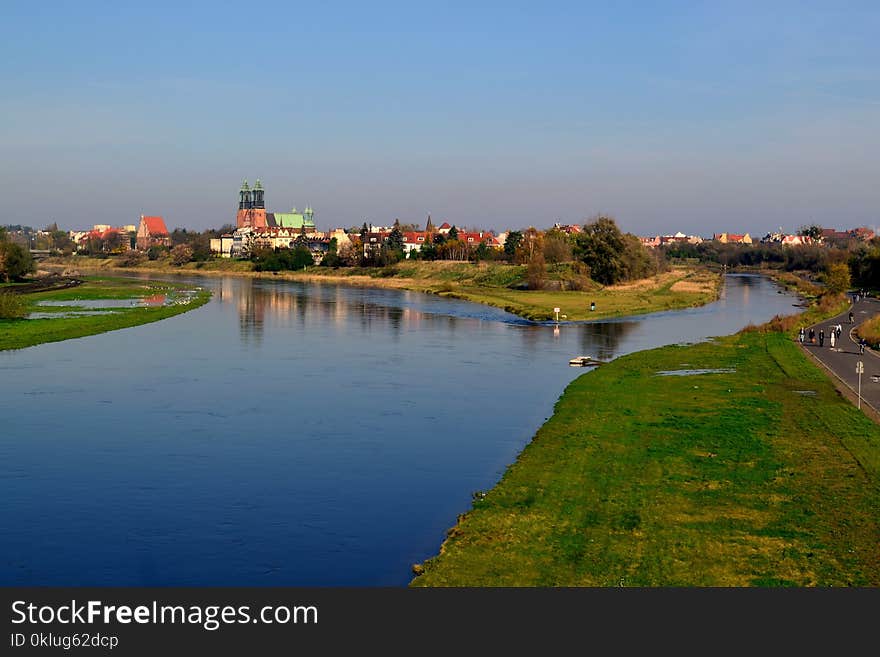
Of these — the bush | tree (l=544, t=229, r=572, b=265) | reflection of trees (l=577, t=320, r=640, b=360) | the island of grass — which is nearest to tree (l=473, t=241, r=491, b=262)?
tree (l=544, t=229, r=572, b=265)

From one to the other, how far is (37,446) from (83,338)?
37.2 metres

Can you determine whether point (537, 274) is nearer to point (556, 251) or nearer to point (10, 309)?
point (556, 251)

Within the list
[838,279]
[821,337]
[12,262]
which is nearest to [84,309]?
[12,262]

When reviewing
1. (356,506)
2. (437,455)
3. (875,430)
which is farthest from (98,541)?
(875,430)

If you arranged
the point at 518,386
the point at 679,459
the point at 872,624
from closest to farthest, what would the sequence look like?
the point at 872,624
the point at 679,459
the point at 518,386

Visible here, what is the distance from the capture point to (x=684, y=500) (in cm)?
2481

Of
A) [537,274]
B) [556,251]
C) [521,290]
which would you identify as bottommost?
[521,290]

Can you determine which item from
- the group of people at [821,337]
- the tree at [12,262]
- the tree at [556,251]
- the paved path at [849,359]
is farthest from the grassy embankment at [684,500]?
the tree at [556,251]

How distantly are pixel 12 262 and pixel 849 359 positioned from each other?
117 m

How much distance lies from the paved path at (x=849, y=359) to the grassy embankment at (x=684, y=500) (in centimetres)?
166

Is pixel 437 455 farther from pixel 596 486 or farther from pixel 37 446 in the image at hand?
pixel 37 446

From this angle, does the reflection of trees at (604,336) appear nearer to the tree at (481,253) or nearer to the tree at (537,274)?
the tree at (537,274)

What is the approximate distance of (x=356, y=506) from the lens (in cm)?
2609

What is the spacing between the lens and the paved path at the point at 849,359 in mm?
41812
